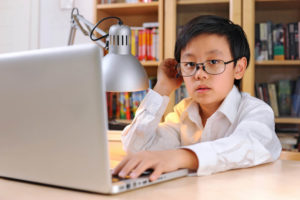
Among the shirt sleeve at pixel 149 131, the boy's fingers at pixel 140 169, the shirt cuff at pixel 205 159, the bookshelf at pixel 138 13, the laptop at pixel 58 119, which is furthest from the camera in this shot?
the bookshelf at pixel 138 13

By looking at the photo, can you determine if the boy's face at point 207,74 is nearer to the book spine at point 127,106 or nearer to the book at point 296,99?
the book at point 296,99

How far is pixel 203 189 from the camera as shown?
645 millimetres

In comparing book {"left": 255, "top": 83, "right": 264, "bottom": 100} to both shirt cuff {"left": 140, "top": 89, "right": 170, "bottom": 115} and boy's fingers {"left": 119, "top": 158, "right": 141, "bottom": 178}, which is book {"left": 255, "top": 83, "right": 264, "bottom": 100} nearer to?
shirt cuff {"left": 140, "top": 89, "right": 170, "bottom": 115}

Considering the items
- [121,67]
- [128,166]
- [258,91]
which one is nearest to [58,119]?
[128,166]

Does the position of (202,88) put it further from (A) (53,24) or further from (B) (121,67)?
(A) (53,24)

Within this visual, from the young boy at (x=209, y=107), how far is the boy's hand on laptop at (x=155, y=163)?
9 cm

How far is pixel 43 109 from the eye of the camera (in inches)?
23.0

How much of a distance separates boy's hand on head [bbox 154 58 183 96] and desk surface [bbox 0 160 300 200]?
560 mm

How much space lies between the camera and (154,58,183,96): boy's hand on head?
4.25 ft

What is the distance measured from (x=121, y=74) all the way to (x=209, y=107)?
0.44m

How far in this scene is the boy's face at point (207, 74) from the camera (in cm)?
113

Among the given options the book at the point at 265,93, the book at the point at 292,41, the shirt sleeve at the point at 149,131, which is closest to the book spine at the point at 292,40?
the book at the point at 292,41

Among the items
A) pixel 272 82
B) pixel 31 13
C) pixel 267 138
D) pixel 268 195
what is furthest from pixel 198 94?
pixel 31 13

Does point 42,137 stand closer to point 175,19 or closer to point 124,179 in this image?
point 124,179
